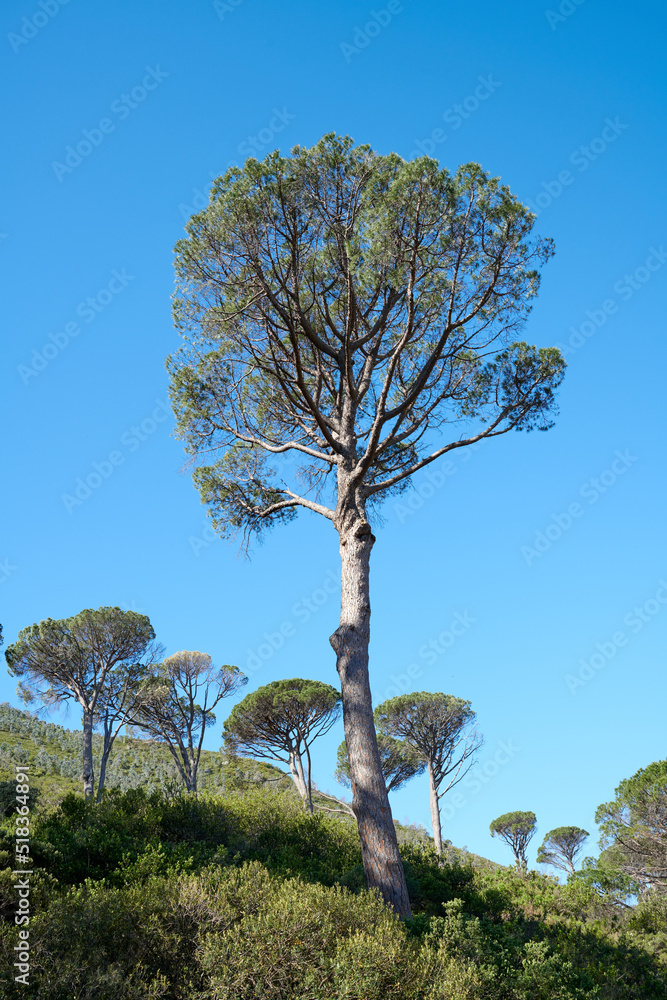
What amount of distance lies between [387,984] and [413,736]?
1931 cm

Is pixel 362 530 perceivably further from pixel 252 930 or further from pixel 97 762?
pixel 97 762

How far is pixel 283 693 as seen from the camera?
2109cm

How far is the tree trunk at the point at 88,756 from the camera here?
18.0 m

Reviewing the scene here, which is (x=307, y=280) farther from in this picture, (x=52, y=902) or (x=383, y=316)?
(x=52, y=902)

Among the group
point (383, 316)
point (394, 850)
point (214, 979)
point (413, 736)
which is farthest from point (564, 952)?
point (413, 736)

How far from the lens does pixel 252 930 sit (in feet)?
15.1

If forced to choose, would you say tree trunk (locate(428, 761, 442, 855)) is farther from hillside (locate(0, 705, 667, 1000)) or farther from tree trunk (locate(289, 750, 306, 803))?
hillside (locate(0, 705, 667, 1000))

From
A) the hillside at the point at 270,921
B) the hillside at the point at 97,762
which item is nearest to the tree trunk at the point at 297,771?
the hillside at the point at 97,762

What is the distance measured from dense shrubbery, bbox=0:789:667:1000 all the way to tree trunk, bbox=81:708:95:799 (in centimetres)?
1069

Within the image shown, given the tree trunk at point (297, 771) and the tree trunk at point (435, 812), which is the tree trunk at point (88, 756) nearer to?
the tree trunk at point (297, 771)

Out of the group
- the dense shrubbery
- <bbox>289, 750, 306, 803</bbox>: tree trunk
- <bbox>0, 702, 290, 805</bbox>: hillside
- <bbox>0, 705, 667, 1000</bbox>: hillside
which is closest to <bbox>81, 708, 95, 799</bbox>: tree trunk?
<bbox>0, 702, 290, 805</bbox>: hillside

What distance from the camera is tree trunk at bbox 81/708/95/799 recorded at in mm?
18031

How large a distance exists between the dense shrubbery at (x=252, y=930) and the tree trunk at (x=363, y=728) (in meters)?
0.45

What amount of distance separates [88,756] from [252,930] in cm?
1612
